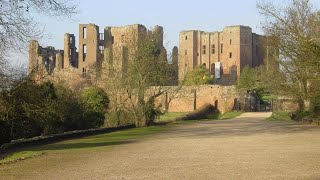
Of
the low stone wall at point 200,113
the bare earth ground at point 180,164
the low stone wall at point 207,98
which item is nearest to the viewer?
the bare earth ground at point 180,164

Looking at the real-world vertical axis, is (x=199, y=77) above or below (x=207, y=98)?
above

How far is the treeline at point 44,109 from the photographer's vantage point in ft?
50.6

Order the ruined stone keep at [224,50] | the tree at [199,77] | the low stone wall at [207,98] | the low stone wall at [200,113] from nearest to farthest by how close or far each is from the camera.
Answer: the low stone wall at [200,113], the low stone wall at [207,98], the tree at [199,77], the ruined stone keep at [224,50]

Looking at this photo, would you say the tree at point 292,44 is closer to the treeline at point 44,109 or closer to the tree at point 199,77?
the treeline at point 44,109

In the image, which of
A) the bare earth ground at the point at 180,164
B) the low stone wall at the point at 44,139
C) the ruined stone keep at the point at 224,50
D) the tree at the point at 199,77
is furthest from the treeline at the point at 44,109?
the ruined stone keep at the point at 224,50

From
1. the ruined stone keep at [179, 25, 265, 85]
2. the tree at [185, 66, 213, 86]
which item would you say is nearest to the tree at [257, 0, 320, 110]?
the tree at [185, 66, 213, 86]

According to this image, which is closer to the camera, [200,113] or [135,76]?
[135,76]

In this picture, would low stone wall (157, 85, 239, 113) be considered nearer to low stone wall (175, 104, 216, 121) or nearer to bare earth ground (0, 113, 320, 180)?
low stone wall (175, 104, 216, 121)

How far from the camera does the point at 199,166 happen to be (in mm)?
11273

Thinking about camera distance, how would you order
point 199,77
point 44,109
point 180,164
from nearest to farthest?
point 180,164 → point 44,109 → point 199,77

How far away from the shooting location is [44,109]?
16.6 meters

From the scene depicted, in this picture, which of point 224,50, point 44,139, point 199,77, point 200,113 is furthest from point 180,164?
point 224,50

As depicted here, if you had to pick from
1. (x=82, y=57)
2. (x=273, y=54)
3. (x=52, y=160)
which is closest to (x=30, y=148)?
(x=52, y=160)

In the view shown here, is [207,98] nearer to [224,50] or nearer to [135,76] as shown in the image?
[135,76]
